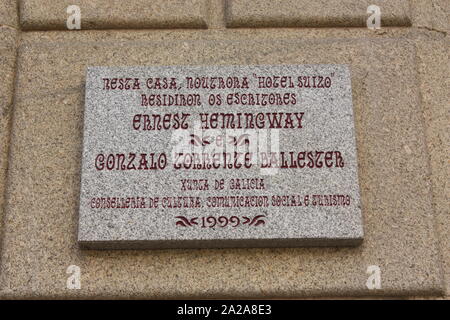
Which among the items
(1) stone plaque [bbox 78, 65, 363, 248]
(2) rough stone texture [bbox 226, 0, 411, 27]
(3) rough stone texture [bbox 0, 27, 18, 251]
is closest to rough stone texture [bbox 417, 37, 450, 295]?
(2) rough stone texture [bbox 226, 0, 411, 27]

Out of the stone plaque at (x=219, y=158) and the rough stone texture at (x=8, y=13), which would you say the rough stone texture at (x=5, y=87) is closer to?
the rough stone texture at (x=8, y=13)

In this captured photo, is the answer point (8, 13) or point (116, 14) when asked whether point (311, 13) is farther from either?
point (8, 13)

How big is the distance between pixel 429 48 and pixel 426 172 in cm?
84

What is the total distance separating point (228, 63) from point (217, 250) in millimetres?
1117

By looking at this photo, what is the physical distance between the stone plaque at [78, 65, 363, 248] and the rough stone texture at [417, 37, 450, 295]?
1.79 feet

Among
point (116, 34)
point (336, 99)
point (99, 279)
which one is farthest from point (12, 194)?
point (336, 99)

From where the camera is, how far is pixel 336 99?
11.1 feet

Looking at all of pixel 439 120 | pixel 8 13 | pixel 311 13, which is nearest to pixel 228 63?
pixel 311 13

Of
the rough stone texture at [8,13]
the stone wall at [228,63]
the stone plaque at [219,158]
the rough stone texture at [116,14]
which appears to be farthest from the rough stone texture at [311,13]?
the rough stone texture at [8,13]

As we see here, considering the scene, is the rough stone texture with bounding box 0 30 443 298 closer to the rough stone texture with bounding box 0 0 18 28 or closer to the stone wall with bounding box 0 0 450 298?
the stone wall with bounding box 0 0 450 298

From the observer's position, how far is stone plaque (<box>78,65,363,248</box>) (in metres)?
3.12

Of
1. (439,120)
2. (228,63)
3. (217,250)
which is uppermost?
(228,63)

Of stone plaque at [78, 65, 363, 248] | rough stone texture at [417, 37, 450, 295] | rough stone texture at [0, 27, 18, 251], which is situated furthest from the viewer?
rough stone texture at [0, 27, 18, 251]

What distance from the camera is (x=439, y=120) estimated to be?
3584 mm
